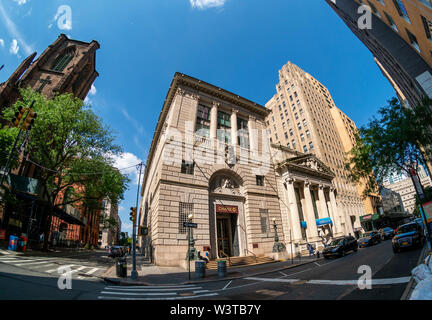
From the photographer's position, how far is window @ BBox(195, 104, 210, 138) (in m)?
23.3

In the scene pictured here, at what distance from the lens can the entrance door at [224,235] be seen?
66.9 feet

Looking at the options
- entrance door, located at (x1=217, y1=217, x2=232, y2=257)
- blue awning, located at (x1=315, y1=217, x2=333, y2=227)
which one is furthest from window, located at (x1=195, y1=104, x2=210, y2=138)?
blue awning, located at (x1=315, y1=217, x2=333, y2=227)

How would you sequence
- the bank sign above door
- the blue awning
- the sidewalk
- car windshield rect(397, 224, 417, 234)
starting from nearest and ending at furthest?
the sidewalk < car windshield rect(397, 224, 417, 234) < the bank sign above door < the blue awning

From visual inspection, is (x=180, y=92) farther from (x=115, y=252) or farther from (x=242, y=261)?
(x=115, y=252)

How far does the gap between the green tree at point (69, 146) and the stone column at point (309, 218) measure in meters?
26.5

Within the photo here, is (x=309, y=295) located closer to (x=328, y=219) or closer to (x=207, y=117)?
(x=207, y=117)

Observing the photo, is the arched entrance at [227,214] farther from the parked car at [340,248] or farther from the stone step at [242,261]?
the parked car at [340,248]

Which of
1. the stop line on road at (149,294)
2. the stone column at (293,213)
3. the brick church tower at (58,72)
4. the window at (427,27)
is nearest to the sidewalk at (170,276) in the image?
the stop line on road at (149,294)

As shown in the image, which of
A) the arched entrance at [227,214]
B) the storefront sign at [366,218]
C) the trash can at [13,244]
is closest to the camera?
the trash can at [13,244]

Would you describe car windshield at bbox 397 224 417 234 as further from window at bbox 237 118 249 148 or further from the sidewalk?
window at bbox 237 118 249 148

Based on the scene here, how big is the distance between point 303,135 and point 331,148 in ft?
29.6

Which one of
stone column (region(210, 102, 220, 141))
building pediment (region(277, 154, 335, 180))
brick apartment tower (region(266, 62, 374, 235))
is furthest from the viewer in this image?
brick apartment tower (region(266, 62, 374, 235))

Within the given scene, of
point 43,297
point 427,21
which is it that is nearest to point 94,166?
point 43,297
